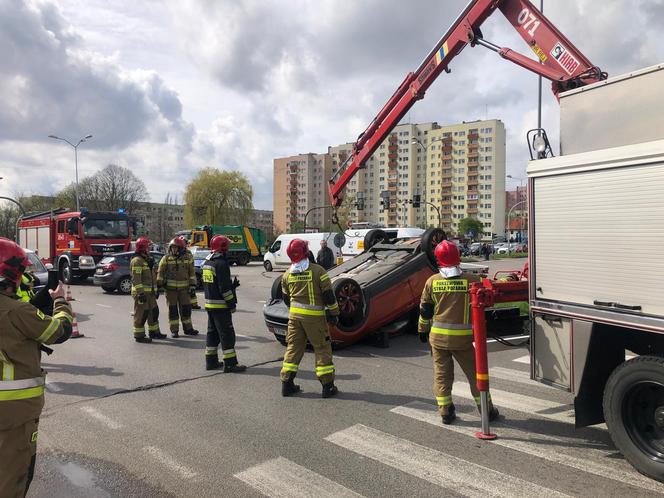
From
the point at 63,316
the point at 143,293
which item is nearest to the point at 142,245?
the point at 143,293

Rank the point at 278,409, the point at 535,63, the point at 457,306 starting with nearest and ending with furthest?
the point at 457,306 → the point at 278,409 → the point at 535,63

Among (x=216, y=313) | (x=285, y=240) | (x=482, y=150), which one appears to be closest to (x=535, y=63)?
(x=216, y=313)

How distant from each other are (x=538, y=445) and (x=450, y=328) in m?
1.22

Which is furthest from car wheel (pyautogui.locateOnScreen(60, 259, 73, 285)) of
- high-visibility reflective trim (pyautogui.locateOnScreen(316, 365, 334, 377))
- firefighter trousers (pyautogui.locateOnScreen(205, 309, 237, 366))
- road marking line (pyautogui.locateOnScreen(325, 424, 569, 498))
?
road marking line (pyautogui.locateOnScreen(325, 424, 569, 498))

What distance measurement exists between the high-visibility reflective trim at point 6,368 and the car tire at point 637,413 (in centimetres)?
408

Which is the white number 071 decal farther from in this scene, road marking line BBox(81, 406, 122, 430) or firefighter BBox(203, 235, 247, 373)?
road marking line BBox(81, 406, 122, 430)

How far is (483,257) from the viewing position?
41.4 m

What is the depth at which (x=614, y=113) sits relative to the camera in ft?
12.9

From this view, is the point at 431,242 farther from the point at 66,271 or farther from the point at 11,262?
the point at 66,271

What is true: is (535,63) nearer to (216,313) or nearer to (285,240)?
(216,313)

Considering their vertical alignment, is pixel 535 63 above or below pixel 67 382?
above

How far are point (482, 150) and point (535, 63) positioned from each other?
344 ft

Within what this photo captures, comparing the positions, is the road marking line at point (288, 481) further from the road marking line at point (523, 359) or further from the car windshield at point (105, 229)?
the car windshield at point (105, 229)

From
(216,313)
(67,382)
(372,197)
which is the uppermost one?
(372,197)
